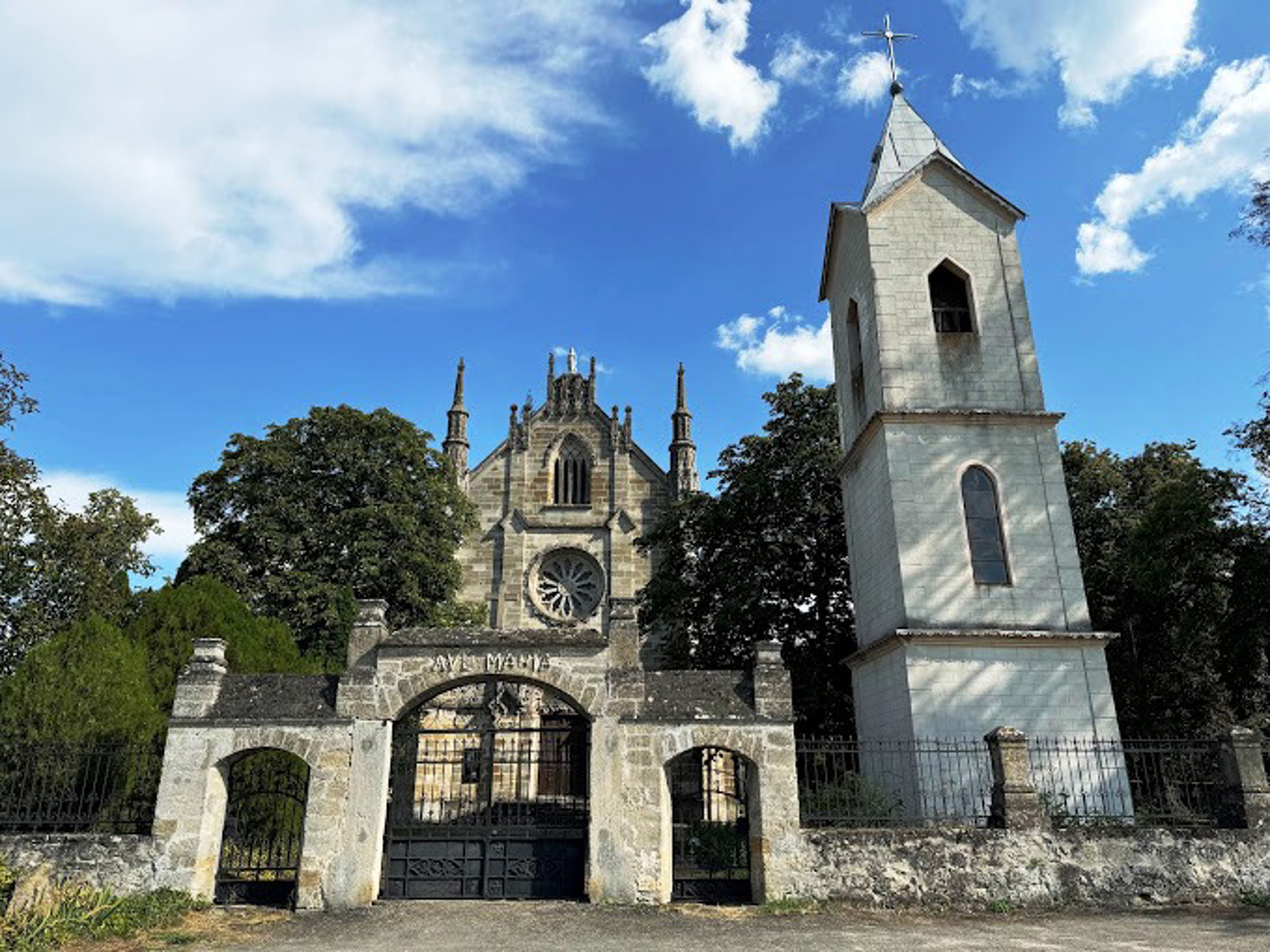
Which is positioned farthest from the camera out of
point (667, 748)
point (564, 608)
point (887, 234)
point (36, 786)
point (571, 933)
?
point (564, 608)

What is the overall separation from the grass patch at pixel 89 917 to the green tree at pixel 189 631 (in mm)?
5418

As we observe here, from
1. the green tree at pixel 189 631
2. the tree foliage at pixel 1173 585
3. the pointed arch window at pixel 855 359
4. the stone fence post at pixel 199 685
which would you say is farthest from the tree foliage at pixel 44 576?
the tree foliage at pixel 1173 585

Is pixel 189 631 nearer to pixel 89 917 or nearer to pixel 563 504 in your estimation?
pixel 89 917

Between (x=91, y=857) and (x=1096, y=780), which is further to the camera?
(x=1096, y=780)

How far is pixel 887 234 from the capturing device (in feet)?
54.5

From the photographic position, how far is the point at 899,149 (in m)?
18.4

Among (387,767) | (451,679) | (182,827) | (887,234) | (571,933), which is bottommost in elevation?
(571,933)

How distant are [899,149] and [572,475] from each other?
1992 centimetres

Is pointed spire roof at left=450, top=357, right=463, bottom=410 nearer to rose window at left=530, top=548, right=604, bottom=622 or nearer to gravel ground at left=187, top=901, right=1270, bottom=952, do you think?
rose window at left=530, top=548, right=604, bottom=622

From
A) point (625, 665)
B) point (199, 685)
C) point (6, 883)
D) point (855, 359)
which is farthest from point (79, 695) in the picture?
A: point (855, 359)

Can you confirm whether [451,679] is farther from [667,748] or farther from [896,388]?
[896,388]

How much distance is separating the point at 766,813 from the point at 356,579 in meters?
18.2

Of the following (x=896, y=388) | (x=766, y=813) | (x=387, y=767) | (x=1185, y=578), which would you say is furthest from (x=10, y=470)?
(x=1185, y=578)

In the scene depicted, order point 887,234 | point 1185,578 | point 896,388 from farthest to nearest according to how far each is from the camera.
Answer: point 1185,578
point 887,234
point 896,388
